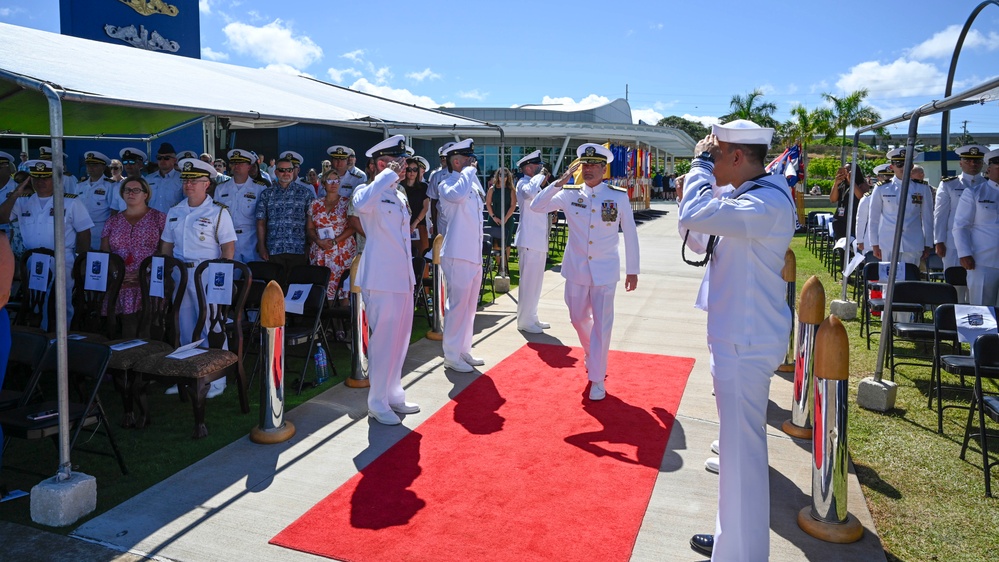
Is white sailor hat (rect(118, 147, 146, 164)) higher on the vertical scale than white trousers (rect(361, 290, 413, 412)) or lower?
higher

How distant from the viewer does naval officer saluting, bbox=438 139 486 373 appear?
6824mm

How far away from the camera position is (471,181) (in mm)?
6816

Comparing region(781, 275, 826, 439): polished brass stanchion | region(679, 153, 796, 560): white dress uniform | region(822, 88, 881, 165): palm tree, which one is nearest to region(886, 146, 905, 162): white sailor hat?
region(781, 275, 826, 439): polished brass stanchion

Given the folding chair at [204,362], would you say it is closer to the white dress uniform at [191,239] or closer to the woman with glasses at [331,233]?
the white dress uniform at [191,239]

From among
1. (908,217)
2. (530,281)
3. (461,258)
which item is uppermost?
(908,217)

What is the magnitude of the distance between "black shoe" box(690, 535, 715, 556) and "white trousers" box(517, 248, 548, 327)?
5.13 m

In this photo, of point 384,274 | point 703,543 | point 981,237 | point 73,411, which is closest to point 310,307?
point 384,274

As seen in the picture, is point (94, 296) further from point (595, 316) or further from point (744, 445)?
point (744, 445)

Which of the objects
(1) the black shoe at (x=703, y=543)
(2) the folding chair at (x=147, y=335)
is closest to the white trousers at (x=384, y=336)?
(2) the folding chair at (x=147, y=335)

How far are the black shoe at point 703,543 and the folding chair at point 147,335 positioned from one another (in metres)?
4.05

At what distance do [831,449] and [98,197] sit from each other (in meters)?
8.52

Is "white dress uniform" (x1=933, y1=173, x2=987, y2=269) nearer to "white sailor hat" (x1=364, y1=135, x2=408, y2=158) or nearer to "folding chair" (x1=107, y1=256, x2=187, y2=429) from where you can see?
"white sailor hat" (x1=364, y1=135, x2=408, y2=158)

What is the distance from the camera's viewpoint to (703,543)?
3742 mm

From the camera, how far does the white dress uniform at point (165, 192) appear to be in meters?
8.98
